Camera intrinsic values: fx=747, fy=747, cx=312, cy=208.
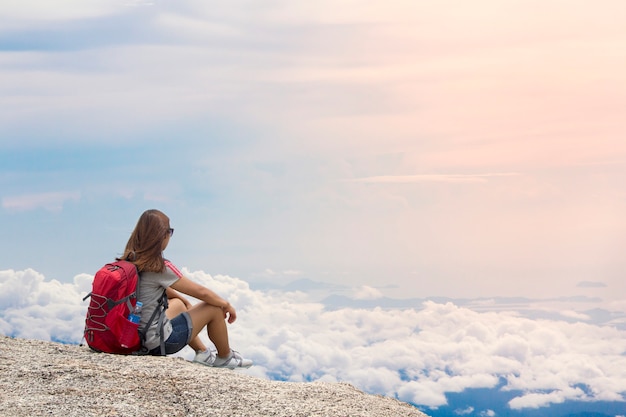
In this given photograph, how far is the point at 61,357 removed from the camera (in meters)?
8.88

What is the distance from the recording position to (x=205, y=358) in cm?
938

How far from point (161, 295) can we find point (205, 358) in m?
1.13

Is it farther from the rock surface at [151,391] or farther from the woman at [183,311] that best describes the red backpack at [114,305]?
the woman at [183,311]

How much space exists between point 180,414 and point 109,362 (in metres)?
1.71

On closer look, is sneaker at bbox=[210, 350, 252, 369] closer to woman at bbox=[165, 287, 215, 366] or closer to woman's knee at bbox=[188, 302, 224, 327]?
woman at bbox=[165, 287, 215, 366]

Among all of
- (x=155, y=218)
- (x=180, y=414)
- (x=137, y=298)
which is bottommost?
(x=180, y=414)

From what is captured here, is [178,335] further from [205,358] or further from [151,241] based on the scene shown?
[151,241]

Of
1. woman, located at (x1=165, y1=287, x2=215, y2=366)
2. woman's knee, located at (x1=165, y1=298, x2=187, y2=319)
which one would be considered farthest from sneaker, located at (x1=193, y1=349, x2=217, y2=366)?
woman's knee, located at (x1=165, y1=298, x2=187, y2=319)

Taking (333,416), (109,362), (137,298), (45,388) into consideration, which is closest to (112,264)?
(137,298)

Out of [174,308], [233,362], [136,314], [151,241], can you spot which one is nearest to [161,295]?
[136,314]

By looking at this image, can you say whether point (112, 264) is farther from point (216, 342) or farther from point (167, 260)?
point (216, 342)

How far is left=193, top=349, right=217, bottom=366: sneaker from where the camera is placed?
9.37 m

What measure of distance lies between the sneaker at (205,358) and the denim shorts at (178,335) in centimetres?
38

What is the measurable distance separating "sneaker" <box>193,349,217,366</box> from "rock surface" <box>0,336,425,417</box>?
334 millimetres
